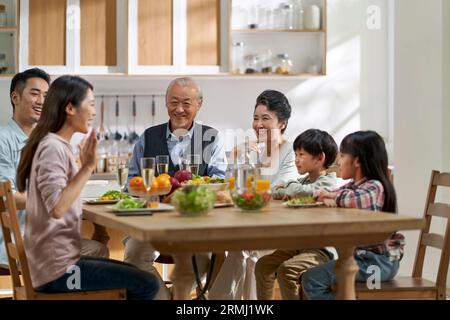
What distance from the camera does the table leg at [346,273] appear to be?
2691mm

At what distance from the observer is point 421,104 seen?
16.5ft

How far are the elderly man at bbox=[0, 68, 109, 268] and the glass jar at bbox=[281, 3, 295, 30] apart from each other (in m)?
2.34

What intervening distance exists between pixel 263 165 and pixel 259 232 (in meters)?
1.82

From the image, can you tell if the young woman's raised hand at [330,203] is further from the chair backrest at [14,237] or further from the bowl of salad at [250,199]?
the chair backrest at [14,237]

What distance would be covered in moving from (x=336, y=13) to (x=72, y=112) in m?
3.62

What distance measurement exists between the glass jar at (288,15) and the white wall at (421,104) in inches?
48.3

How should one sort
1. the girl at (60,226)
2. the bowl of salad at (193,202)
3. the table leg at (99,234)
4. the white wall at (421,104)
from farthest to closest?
the white wall at (421,104)
the table leg at (99,234)
the girl at (60,226)
the bowl of salad at (193,202)

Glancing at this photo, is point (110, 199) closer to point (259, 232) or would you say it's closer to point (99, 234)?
point (99, 234)

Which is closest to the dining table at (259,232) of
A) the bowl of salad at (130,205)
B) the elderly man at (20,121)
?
the bowl of salad at (130,205)

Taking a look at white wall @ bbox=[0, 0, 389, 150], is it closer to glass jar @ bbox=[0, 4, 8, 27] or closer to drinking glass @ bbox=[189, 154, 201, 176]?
glass jar @ bbox=[0, 4, 8, 27]

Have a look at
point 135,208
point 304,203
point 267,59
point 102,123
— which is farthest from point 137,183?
point 267,59

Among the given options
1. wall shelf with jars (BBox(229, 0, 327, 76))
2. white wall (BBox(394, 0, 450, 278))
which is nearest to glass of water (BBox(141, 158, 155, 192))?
white wall (BBox(394, 0, 450, 278))

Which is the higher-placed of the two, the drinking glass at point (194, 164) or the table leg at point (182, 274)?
the drinking glass at point (194, 164)

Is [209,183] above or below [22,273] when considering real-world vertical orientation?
above
